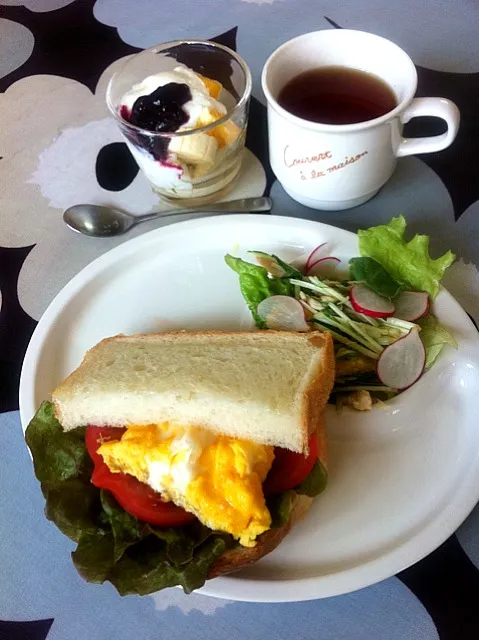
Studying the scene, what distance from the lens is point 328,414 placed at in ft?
4.29

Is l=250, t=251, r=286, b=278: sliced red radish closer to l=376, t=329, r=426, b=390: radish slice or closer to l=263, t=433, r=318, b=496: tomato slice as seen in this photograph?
l=376, t=329, r=426, b=390: radish slice

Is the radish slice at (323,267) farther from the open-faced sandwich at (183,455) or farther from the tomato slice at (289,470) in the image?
the tomato slice at (289,470)

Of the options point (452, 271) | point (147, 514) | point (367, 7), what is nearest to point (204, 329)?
point (147, 514)

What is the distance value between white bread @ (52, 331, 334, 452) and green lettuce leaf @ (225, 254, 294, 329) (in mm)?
119

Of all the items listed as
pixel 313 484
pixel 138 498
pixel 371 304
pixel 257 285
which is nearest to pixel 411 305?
pixel 371 304

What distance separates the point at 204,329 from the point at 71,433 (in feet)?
1.29

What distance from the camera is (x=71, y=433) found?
1.27m

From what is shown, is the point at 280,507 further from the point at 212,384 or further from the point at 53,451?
the point at 53,451

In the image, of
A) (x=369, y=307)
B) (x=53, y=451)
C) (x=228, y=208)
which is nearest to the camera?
(x=53, y=451)

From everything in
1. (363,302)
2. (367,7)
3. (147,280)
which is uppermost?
(367,7)

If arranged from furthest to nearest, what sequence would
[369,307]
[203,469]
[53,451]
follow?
[369,307] → [53,451] → [203,469]

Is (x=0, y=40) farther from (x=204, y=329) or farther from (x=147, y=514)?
(x=147, y=514)

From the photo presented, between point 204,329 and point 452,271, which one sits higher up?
point 452,271

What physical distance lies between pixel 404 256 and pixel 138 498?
0.81 m
